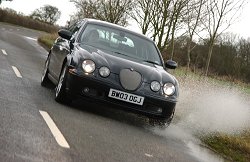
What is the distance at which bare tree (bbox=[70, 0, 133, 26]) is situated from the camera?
112 ft

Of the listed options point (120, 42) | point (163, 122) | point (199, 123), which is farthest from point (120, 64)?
point (199, 123)

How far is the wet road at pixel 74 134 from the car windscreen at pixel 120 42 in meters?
1.14

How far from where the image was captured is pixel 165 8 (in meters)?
25.7

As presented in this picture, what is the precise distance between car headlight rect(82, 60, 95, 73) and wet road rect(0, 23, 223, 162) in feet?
2.34

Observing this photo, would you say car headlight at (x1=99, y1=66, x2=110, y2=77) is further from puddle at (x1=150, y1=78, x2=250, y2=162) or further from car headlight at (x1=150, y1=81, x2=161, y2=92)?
puddle at (x1=150, y1=78, x2=250, y2=162)

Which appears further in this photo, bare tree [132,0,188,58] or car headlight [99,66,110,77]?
bare tree [132,0,188,58]

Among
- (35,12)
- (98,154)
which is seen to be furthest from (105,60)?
(35,12)

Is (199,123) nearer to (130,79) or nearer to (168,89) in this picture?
(168,89)

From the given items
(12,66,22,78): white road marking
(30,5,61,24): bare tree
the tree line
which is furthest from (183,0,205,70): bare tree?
(30,5,61,24): bare tree

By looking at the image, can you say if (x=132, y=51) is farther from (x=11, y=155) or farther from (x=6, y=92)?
(x=11, y=155)

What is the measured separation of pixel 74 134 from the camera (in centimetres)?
584

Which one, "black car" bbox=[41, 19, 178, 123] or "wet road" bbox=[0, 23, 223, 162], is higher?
"black car" bbox=[41, 19, 178, 123]

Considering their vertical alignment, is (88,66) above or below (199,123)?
above

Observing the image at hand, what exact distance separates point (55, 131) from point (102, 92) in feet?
5.83
